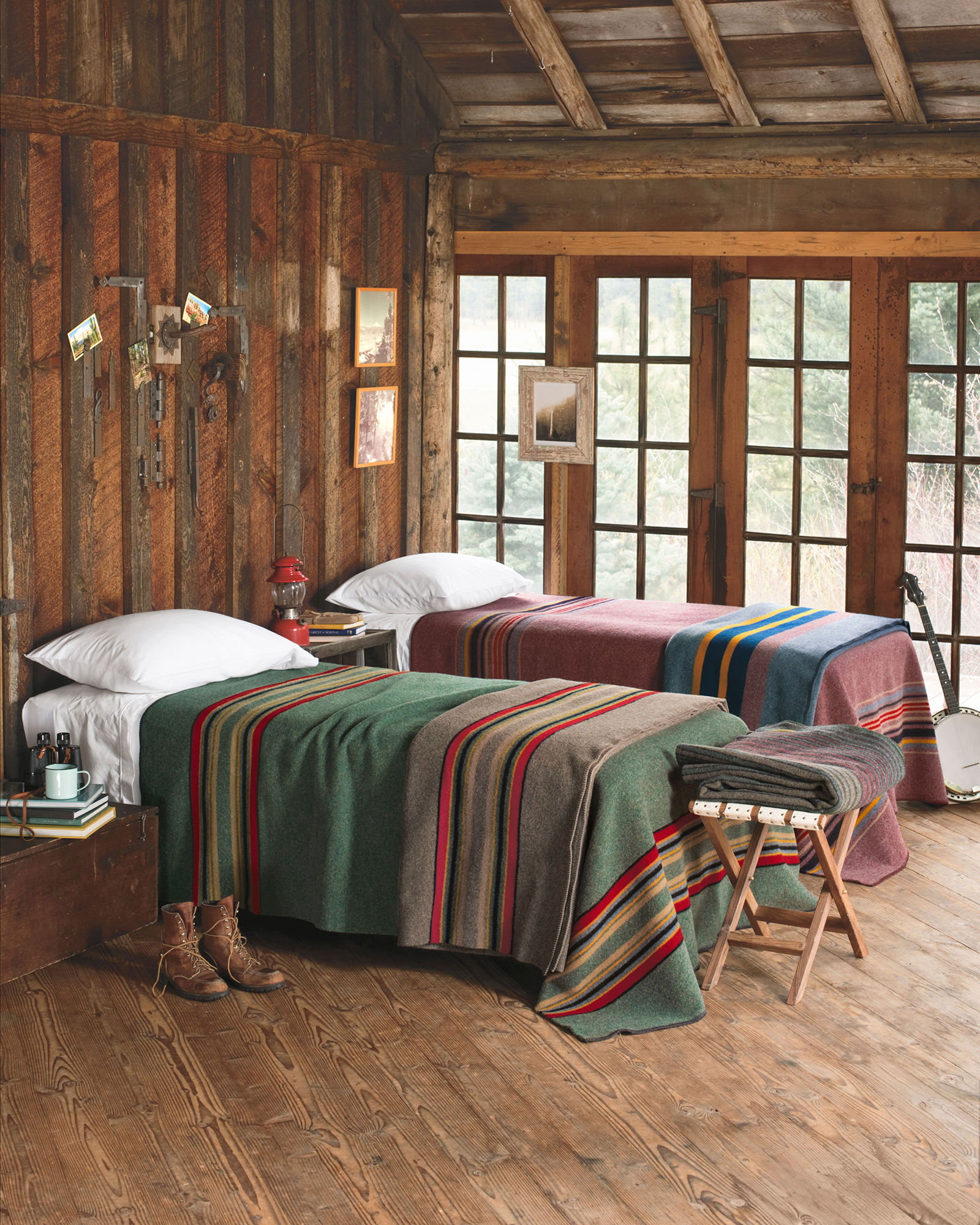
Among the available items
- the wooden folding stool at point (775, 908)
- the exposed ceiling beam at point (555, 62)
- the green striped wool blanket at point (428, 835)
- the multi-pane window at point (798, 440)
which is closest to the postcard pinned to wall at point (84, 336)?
the green striped wool blanket at point (428, 835)

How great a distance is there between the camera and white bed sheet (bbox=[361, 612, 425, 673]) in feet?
17.4

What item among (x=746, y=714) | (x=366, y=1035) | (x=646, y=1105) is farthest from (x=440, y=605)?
(x=646, y=1105)

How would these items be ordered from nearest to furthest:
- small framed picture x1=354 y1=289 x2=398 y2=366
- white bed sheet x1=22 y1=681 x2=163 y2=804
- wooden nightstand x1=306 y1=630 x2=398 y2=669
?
white bed sheet x1=22 y1=681 x2=163 y2=804 < wooden nightstand x1=306 y1=630 x2=398 y2=669 < small framed picture x1=354 y1=289 x2=398 y2=366

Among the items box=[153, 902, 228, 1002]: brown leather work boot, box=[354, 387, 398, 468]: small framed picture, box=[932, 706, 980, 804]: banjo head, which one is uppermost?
box=[354, 387, 398, 468]: small framed picture

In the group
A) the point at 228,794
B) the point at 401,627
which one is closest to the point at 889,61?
the point at 401,627

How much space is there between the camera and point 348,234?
218 inches

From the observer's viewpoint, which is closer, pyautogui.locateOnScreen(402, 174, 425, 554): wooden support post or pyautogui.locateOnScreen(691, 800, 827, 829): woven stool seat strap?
pyautogui.locateOnScreen(691, 800, 827, 829): woven stool seat strap

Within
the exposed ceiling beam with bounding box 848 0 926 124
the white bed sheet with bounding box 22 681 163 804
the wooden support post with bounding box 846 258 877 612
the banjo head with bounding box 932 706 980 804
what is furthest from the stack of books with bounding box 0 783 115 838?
the exposed ceiling beam with bounding box 848 0 926 124

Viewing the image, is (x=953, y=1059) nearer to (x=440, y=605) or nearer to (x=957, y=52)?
(x=440, y=605)

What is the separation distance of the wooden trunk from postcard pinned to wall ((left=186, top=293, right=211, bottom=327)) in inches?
68.6

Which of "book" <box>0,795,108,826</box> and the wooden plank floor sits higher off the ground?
"book" <box>0,795,108,826</box>

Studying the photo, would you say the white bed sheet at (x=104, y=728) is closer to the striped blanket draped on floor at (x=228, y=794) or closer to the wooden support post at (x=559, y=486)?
the striped blanket draped on floor at (x=228, y=794)

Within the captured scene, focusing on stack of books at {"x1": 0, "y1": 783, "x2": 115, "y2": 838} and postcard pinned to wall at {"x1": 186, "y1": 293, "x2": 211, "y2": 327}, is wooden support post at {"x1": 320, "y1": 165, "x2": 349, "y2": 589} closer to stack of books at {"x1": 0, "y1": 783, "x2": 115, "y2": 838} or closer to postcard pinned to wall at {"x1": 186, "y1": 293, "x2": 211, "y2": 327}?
postcard pinned to wall at {"x1": 186, "y1": 293, "x2": 211, "y2": 327}

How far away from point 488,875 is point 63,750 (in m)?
1.19
